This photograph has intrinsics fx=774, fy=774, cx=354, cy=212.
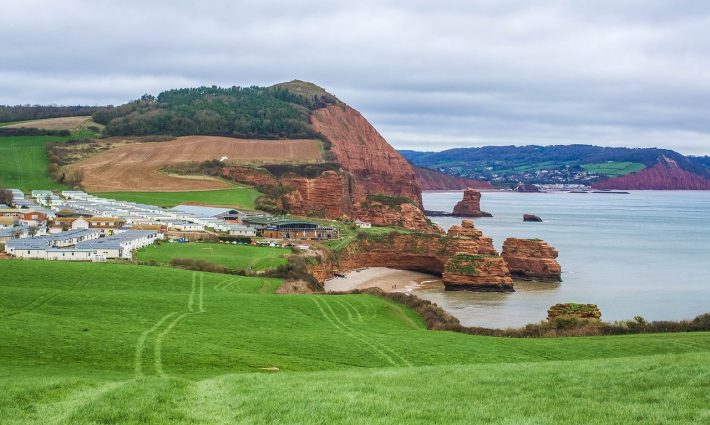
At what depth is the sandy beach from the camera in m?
73.2

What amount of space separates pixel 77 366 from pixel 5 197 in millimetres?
85607

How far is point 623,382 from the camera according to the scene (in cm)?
1644

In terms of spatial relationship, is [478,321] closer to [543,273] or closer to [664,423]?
[543,273]

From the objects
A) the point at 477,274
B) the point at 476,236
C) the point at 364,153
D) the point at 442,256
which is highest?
the point at 364,153

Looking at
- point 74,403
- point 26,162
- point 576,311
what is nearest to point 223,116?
point 26,162

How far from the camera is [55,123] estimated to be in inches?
6225

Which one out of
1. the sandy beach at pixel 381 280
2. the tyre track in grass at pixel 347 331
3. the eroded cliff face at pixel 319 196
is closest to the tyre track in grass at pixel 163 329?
the tyre track in grass at pixel 347 331

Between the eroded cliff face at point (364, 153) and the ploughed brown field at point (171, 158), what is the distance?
11.8m

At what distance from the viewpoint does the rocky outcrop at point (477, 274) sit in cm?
7519

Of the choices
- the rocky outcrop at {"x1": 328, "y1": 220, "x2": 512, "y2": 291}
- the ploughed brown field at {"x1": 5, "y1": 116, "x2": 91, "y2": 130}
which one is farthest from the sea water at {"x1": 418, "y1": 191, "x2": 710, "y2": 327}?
the ploughed brown field at {"x1": 5, "y1": 116, "x2": 91, "y2": 130}

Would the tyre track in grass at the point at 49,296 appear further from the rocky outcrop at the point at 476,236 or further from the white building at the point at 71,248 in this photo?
the rocky outcrop at the point at 476,236

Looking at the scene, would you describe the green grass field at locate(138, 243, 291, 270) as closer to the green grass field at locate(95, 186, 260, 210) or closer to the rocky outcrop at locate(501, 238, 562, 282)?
the rocky outcrop at locate(501, 238, 562, 282)

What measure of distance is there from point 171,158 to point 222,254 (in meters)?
69.4

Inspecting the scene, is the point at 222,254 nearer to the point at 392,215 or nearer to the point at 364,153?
the point at 392,215
